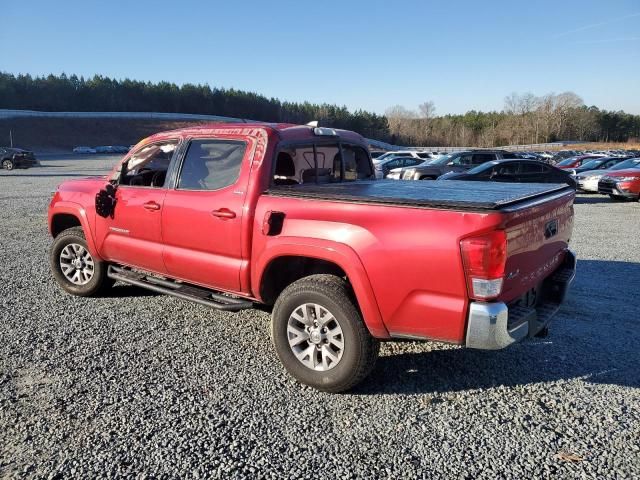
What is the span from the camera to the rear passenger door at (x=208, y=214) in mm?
4074

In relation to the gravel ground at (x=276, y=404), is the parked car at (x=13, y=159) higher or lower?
higher

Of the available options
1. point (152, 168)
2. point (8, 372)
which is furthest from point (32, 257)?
point (8, 372)

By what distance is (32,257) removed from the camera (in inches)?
304

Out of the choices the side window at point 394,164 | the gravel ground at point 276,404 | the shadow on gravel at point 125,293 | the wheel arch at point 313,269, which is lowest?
the gravel ground at point 276,404

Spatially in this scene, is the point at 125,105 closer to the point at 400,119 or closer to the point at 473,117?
the point at 400,119

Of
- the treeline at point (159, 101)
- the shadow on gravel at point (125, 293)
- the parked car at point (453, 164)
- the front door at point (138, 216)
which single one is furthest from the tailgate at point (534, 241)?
the treeline at point (159, 101)

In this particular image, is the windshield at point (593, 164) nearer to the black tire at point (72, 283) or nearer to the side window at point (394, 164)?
the side window at point (394, 164)

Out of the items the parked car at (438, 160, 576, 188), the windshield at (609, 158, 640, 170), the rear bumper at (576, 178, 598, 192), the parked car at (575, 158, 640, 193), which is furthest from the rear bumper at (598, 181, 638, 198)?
the parked car at (438, 160, 576, 188)

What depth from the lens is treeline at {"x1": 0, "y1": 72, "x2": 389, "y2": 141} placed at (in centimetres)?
10025

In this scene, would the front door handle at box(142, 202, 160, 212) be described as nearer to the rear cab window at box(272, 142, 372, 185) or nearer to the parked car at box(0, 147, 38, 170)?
the rear cab window at box(272, 142, 372, 185)

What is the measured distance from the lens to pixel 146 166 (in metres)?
5.69

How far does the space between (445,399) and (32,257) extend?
22.3 ft

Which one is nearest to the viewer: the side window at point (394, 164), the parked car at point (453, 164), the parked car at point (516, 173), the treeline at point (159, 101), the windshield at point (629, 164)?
the parked car at point (516, 173)

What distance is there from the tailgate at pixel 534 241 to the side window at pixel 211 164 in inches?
87.3
